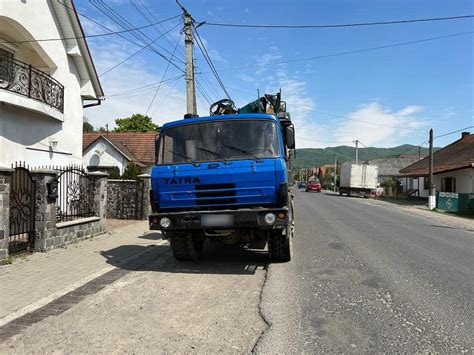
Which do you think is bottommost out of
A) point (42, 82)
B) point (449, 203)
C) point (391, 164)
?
point (449, 203)

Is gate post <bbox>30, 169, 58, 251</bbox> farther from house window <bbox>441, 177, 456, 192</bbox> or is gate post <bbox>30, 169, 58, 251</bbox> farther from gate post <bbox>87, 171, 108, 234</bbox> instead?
house window <bbox>441, 177, 456, 192</bbox>

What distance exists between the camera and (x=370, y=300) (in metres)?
5.57

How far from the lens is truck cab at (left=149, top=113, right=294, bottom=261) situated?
264 inches

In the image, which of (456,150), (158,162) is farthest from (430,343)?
(456,150)

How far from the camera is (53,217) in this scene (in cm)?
886

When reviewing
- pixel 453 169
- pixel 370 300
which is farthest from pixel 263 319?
pixel 453 169

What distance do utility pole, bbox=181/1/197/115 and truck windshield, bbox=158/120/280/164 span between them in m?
8.12

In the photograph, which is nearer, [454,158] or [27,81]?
[27,81]

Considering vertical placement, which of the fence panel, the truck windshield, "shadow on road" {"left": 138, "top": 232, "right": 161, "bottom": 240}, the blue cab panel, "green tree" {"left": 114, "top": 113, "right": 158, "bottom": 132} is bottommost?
"shadow on road" {"left": 138, "top": 232, "right": 161, "bottom": 240}

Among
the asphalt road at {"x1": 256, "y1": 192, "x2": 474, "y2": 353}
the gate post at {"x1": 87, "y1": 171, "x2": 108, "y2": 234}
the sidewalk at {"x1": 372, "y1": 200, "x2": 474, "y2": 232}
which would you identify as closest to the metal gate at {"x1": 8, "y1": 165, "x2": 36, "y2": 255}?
the gate post at {"x1": 87, "y1": 171, "x2": 108, "y2": 234}

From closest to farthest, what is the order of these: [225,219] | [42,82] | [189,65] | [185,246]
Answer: [225,219] → [185,246] → [42,82] → [189,65]

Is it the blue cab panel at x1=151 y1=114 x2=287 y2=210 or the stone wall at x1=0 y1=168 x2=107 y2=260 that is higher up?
the blue cab panel at x1=151 y1=114 x2=287 y2=210

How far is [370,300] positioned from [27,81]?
11.8 m

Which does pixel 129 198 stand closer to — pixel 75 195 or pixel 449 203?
pixel 75 195
